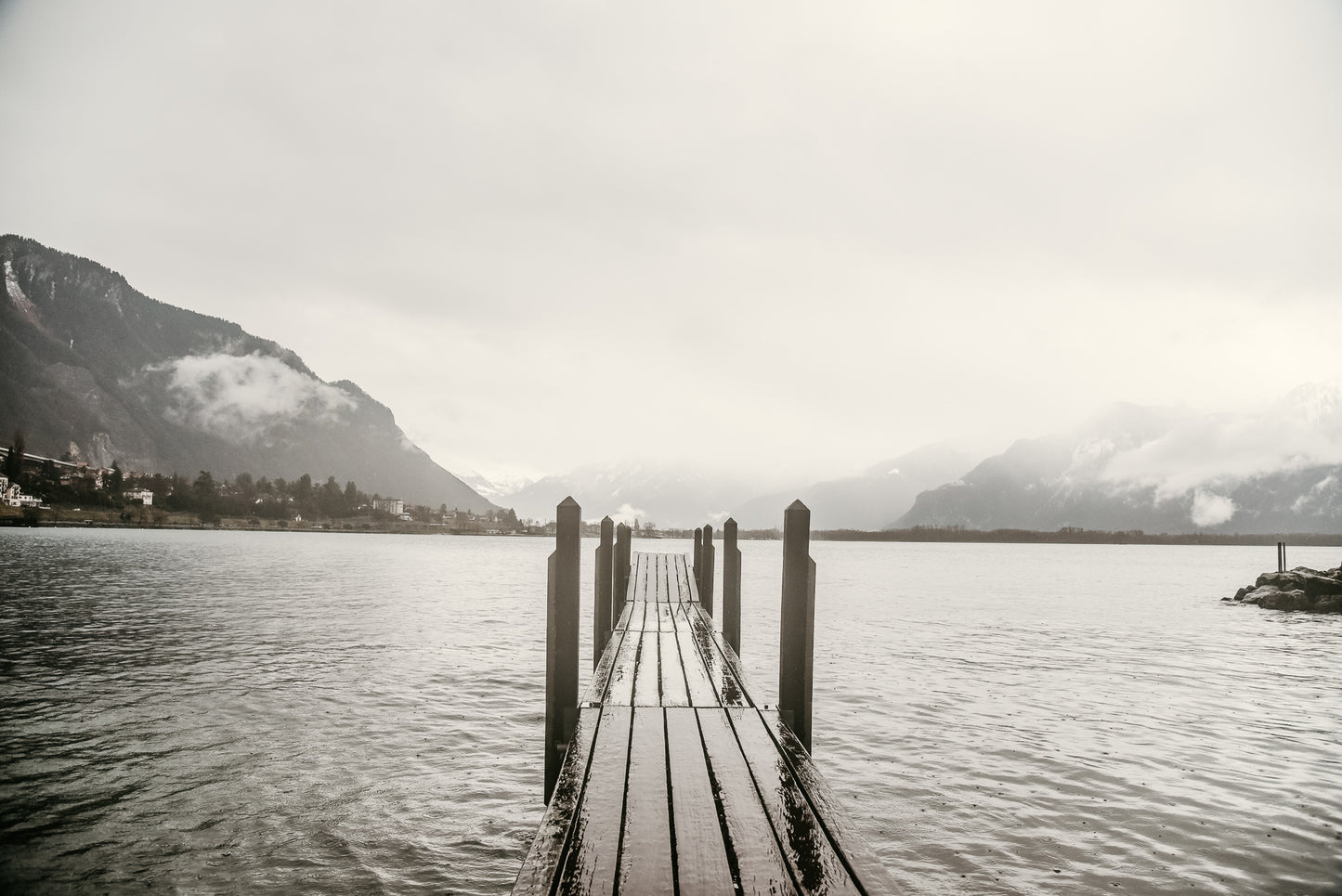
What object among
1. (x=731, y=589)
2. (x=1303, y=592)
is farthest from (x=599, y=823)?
(x=1303, y=592)

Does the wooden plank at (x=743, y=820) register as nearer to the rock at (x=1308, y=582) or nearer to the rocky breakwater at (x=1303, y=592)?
→ the rocky breakwater at (x=1303, y=592)

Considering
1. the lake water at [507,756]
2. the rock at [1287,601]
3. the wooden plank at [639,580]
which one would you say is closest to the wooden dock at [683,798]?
the lake water at [507,756]

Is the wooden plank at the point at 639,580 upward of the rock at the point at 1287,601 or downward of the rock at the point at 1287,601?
upward

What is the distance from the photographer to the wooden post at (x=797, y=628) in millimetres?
7992

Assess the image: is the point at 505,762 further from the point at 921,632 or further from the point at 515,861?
the point at 921,632

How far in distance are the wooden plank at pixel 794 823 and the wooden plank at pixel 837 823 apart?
0.04m

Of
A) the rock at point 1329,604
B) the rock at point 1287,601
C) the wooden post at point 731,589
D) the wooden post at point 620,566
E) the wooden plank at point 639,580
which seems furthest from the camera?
the rock at point 1287,601

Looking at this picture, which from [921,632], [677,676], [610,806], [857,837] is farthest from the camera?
[921,632]

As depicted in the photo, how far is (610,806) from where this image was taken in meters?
4.89

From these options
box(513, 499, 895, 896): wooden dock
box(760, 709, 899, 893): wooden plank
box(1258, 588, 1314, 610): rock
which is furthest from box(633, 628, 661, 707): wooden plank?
box(1258, 588, 1314, 610): rock

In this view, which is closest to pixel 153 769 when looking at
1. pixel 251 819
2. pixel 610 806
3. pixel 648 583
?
pixel 251 819

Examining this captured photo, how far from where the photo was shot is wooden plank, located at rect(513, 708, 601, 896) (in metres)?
3.81

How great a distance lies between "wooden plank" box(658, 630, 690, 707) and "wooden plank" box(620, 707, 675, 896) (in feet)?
3.51

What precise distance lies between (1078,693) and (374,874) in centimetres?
1368
